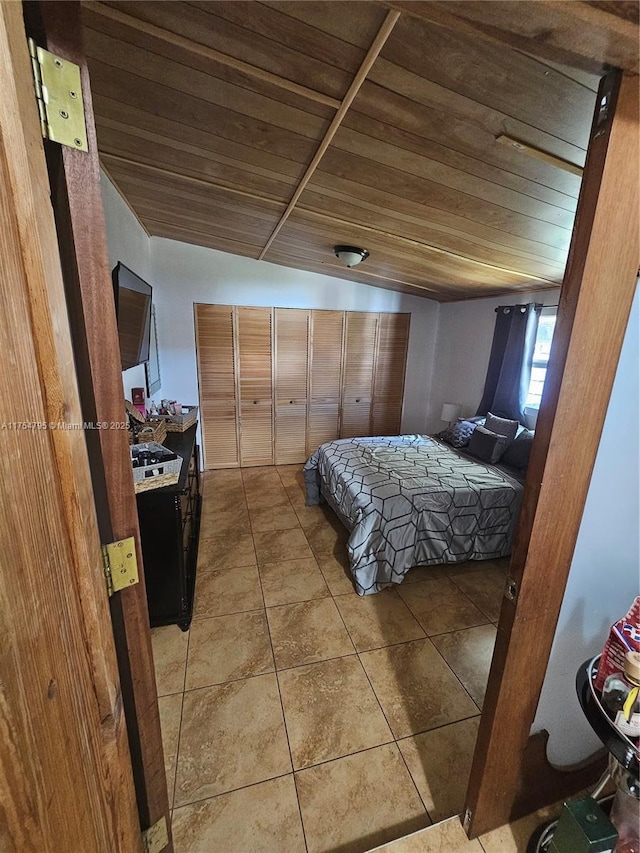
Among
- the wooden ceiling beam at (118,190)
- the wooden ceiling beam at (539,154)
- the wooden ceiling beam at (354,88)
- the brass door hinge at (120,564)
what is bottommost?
the brass door hinge at (120,564)

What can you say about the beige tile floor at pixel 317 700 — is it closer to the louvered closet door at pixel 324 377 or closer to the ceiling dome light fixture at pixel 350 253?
the louvered closet door at pixel 324 377

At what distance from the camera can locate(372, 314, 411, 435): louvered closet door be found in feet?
14.9

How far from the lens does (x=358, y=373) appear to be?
4523 millimetres

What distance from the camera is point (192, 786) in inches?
51.6

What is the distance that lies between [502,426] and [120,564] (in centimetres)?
336

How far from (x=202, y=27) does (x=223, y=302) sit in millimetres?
3001

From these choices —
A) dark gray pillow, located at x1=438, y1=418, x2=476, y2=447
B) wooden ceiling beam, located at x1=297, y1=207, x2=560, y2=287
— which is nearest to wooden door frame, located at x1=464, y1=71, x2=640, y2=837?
wooden ceiling beam, located at x1=297, y1=207, x2=560, y2=287

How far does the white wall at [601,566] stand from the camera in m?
0.83

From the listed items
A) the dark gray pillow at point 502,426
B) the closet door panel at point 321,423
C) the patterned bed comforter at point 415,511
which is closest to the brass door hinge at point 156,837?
the patterned bed comforter at point 415,511

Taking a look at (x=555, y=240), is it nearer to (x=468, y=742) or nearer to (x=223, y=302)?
(x=468, y=742)

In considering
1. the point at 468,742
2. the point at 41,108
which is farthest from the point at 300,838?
the point at 41,108

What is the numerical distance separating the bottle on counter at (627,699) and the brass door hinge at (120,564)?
1111 mm

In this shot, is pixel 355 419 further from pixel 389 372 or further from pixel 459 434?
pixel 459 434

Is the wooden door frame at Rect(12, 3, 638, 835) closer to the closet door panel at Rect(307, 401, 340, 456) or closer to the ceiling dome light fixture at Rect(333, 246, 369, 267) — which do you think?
the ceiling dome light fixture at Rect(333, 246, 369, 267)
